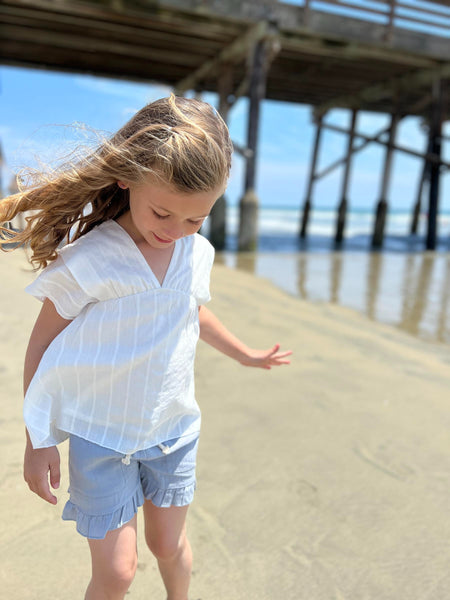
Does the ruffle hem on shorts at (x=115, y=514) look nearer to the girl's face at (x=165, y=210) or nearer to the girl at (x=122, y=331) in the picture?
the girl at (x=122, y=331)

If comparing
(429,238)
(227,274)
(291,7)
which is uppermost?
(291,7)

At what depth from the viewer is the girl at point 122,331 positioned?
1056mm

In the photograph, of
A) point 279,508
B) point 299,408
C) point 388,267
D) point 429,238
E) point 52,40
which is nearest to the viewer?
point 279,508

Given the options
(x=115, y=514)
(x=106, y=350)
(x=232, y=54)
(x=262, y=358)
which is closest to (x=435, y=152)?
(x=232, y=54)

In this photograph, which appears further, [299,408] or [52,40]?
[52,40]

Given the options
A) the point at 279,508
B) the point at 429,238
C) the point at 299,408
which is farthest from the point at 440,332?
the point at 429,238

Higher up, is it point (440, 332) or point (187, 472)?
point (187, 472)

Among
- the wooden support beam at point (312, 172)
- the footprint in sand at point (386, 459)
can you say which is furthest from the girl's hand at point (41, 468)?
the wooden support beam at point (312, 172)

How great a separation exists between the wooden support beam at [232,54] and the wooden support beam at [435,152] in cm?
445

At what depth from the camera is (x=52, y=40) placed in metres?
9.15

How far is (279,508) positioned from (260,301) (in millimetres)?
2842

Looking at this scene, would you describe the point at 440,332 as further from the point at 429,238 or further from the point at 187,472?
the point at 429,238

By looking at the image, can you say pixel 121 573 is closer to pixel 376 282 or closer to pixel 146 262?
pixel 146 262

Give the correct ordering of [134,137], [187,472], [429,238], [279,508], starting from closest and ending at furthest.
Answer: [134,137] → [187,472] → [279,508] → [429,238]
